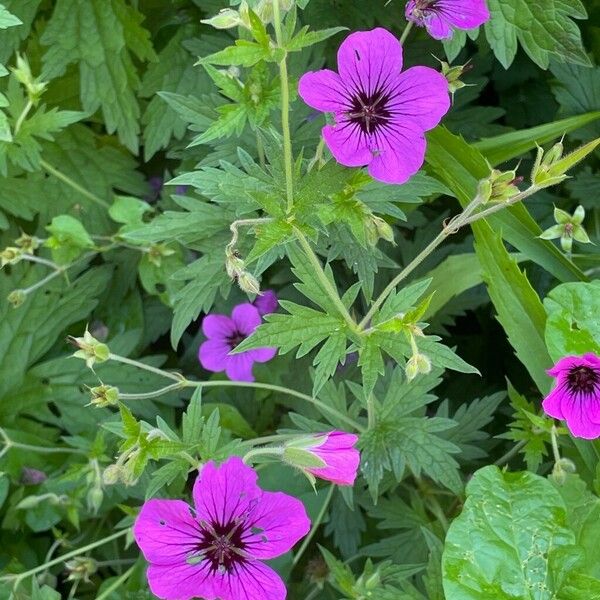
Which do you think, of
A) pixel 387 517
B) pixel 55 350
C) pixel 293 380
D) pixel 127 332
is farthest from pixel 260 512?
pixel 55 350

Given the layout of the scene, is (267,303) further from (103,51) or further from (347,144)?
(347,144)

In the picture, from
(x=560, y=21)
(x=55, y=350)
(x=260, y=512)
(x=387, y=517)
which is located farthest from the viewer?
(x=55, y=350)

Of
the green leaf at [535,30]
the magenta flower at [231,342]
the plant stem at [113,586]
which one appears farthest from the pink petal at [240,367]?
the green leaf at [535,30]

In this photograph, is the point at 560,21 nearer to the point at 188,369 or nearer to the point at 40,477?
the point at 188,369

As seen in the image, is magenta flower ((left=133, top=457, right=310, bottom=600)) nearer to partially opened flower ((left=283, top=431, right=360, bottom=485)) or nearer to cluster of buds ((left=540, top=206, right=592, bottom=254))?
partially opened flower ((left=283, top=431, right=360, bottom=485))

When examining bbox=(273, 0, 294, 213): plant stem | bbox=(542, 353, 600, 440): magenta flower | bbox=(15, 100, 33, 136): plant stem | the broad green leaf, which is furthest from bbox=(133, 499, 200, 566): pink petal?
bbox=(15, 100, 33, 136): plant stem
